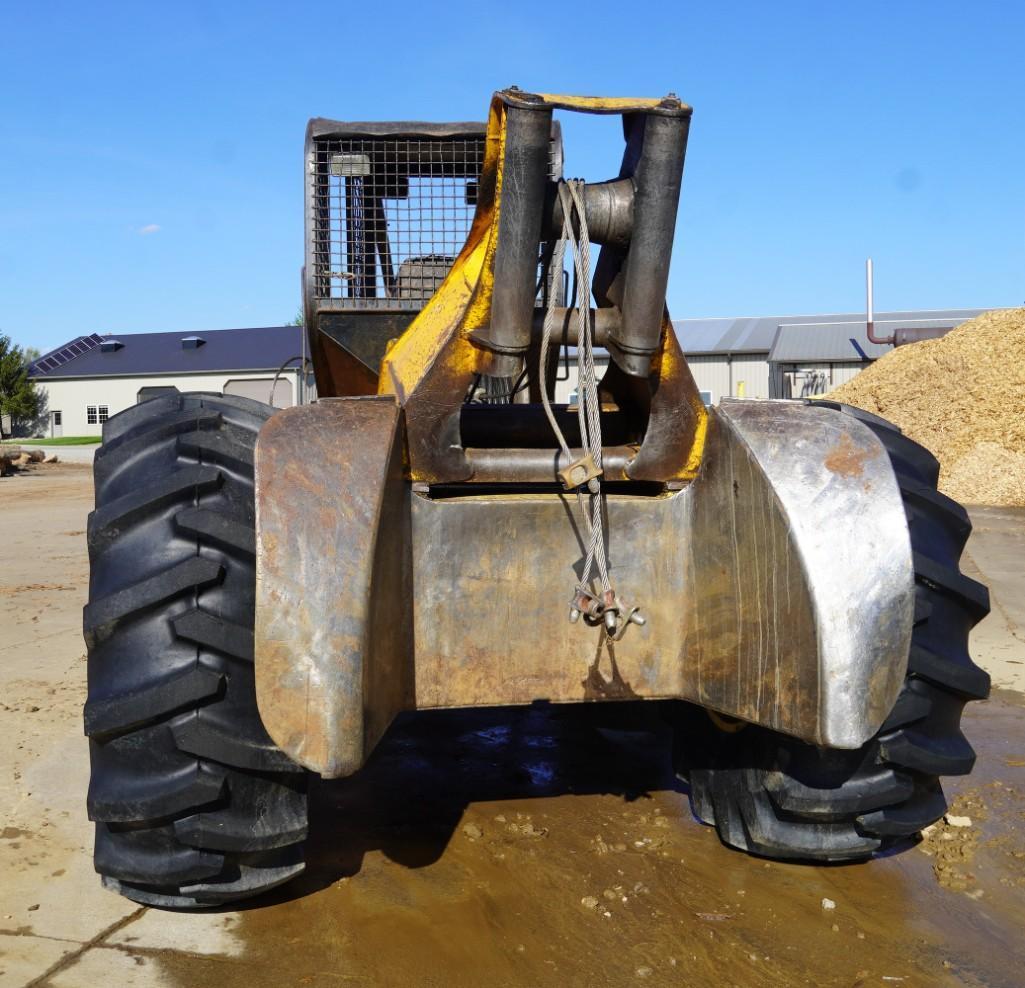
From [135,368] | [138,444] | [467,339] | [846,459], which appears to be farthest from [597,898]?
[135,368]

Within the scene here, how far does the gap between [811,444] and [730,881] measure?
125 cm

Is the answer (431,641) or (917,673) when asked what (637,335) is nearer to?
(431,641)

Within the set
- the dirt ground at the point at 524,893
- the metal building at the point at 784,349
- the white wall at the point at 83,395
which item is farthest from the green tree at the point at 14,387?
the dirt ground at the point at 524,893

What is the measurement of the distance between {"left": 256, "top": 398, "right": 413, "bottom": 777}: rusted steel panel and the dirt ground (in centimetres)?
63

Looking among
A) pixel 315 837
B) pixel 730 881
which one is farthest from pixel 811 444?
pixel 315 837

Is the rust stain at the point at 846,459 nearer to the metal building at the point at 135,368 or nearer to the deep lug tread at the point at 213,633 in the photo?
the deep lug tread at the point at 213,633

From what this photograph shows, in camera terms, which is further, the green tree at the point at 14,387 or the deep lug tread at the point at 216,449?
the green tree at the point at 14,387

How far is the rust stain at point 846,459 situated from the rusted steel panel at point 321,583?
1002 mm

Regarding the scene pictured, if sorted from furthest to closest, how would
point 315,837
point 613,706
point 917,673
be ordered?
1. point 613,706
2. point 315,837
3. point 917,673

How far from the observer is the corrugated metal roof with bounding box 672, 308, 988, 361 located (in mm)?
35562

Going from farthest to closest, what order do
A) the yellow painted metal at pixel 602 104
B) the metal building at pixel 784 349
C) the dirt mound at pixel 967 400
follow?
the metal building at pixel 784 349 < the dirt mound at pixel 967 400 < the yellow painted metal at pixel 602 104

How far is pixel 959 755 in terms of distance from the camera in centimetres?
288

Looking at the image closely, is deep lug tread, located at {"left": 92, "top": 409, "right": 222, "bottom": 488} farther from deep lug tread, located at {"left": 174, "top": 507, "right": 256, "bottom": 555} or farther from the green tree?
the green tree

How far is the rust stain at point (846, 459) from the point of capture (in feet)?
8.47
